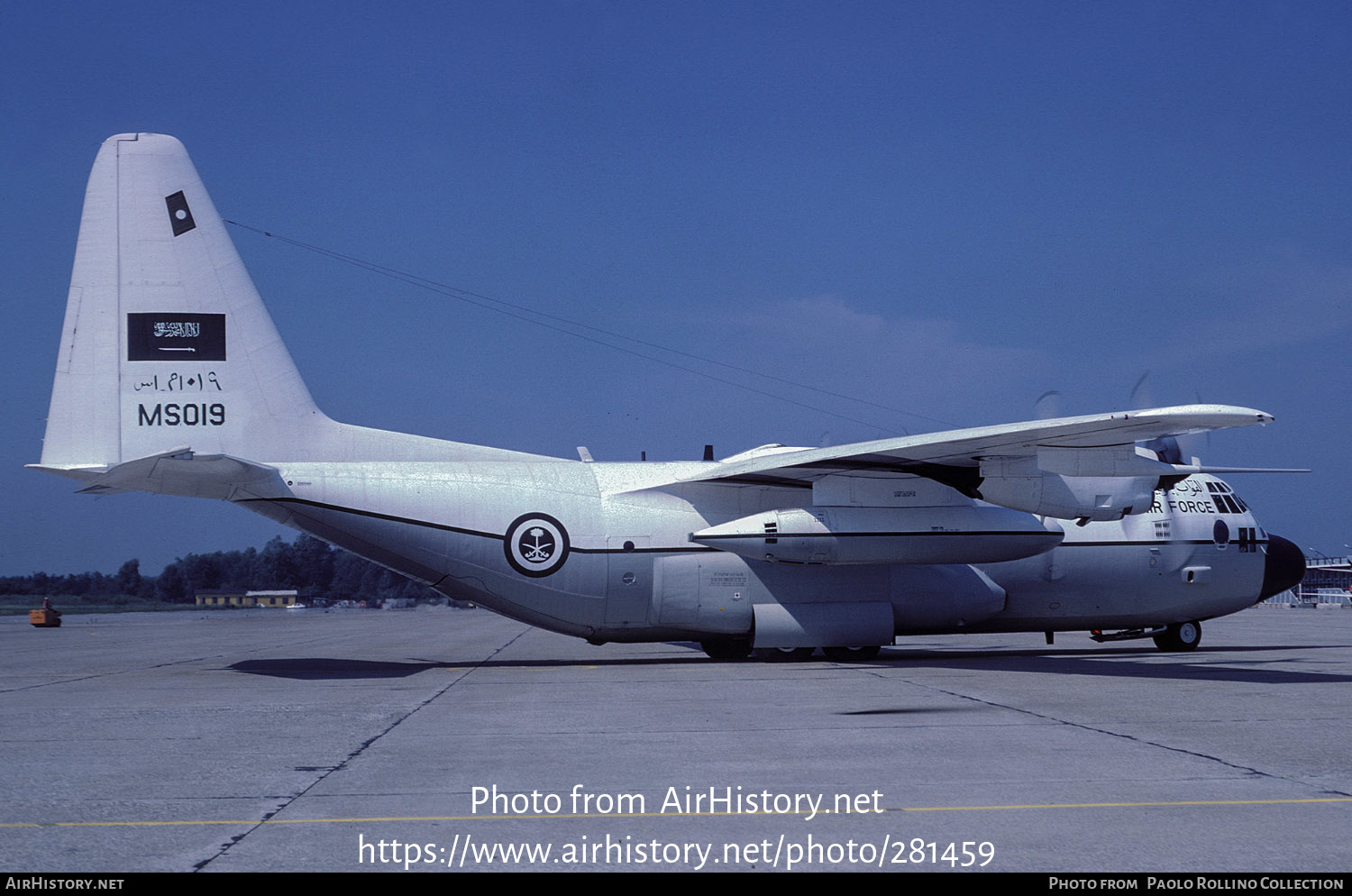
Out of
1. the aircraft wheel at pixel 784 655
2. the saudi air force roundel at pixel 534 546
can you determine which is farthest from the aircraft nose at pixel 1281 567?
the saudi air force roundel at pixel 534 546

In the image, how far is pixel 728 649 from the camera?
71.1 feet

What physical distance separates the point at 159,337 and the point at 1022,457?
49.7ft

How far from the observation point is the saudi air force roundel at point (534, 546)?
1938cm

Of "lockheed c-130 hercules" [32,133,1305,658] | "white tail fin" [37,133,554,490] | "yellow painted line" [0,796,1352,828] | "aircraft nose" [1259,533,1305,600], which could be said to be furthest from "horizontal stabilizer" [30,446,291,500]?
"aircraft nose" [1259,533,1305,600]

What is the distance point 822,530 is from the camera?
19.1 metres

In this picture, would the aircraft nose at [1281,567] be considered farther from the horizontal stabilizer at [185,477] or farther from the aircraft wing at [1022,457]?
the horizontal stabilizer at [185,477]

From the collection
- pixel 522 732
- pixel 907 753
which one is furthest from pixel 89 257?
pixel 907 753

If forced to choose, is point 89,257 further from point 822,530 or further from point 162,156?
point 822,530

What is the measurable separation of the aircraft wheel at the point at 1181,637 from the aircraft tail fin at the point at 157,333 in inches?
758

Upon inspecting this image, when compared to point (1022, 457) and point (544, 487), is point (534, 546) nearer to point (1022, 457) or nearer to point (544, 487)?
point (544, 487)

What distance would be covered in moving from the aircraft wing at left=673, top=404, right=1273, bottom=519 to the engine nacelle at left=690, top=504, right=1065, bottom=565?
2.27 ft

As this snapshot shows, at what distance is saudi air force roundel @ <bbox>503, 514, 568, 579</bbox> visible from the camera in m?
19.4

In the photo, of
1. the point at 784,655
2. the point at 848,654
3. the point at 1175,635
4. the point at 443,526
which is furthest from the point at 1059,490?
the point at 443,526
